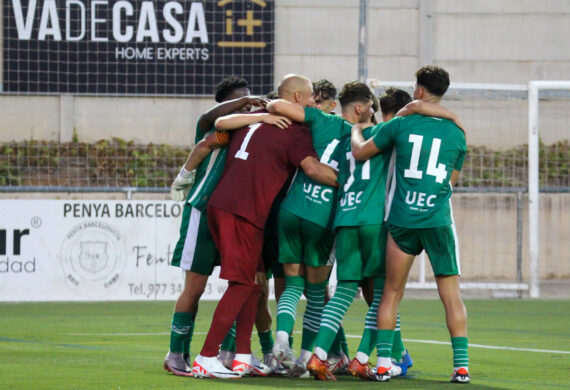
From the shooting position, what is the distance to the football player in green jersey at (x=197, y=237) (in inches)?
291

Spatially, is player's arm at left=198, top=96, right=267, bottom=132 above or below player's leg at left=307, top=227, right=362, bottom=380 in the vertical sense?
above

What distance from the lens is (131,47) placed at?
2095cm

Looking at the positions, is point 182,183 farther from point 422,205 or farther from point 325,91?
point 422,205

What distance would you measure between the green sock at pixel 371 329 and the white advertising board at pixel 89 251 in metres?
7.35

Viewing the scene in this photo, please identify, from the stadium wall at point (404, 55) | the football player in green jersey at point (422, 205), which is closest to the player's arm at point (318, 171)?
the football player in green jersey at point (422, 205)

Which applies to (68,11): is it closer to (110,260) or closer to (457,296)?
(110,260)

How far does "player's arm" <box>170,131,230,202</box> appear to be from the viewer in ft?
24.2

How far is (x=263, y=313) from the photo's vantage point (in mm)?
7766

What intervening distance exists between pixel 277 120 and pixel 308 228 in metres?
0.70

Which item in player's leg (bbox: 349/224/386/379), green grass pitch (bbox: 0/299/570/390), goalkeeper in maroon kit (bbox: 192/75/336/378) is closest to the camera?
green grass pitch (bbox: 0/299/570/390)

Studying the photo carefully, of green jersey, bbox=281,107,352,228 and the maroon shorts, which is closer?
the maroon shorts

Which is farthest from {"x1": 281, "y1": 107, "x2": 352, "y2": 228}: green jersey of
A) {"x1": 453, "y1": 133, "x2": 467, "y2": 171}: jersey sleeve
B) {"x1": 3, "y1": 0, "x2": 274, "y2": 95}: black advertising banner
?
{"x1": 3, "y1": 0, "x2": 274, "y2": 95}: black advertising banner

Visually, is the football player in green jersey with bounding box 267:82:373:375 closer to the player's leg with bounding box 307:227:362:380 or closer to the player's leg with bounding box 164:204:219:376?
the player's leg with bounding box 307:227:362:380

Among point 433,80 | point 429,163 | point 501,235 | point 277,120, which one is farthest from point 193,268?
point 501,235
